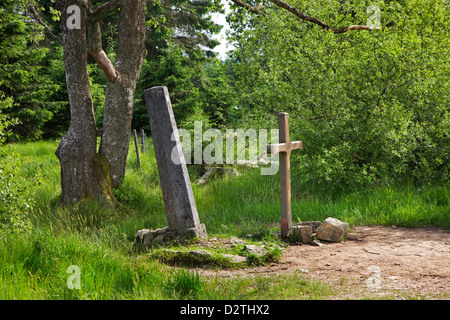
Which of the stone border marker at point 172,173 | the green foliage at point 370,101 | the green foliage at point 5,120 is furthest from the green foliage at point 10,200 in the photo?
the green foliage at point 370,101

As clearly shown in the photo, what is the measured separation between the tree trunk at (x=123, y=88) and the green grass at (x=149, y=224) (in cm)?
91

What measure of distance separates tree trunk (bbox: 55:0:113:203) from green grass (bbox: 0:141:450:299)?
15.2 inches

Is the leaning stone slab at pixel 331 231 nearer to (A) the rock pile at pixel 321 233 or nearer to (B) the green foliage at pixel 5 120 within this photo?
(A) the rock pile at pixel 321 233

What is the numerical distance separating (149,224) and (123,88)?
3.01 meters

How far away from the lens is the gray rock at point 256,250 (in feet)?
17.4

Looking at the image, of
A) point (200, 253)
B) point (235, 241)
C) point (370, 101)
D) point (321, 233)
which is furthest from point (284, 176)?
point (370, 101)

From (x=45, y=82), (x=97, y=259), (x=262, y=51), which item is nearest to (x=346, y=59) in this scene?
(x=262, y=51)

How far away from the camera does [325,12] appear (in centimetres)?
1088

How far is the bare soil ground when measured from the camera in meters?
4.09

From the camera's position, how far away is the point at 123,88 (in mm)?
8578

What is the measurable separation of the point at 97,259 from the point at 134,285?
0.80 meters

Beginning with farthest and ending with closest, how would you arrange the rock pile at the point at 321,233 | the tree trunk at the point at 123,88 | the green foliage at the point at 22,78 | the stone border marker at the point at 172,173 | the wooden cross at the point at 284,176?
the green foliage at the point at 22,78, the tree trunk at the point at 123,88, the wooden cross at the point at 284,176, the rock pile at the point at 321,233, the stone border marker at the point at 172,173
